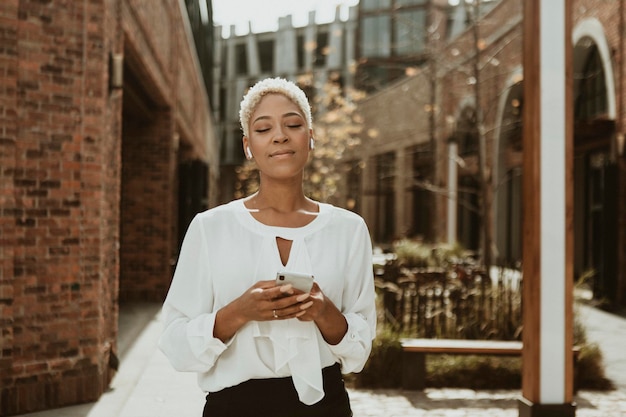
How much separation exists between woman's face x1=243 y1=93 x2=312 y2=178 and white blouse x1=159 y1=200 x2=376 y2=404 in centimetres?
15

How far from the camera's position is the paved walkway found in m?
5.74

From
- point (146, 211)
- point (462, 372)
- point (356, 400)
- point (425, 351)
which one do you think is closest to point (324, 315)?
point (356, 400)

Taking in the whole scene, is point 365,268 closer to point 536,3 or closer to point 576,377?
point 536,3

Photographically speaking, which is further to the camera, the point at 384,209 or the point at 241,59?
the point at 241,59

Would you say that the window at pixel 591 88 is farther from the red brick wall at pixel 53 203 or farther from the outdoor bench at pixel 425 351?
the red brick wall at pixel 53 203

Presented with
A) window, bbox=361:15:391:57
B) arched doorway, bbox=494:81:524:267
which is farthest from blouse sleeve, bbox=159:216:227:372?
window, bbox=361:15:391:57

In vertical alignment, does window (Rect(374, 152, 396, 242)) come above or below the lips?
above

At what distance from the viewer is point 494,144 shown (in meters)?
20.5

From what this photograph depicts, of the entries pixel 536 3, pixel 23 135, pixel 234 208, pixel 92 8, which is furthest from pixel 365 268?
pixel 92 8

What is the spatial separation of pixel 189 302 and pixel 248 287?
17 cm

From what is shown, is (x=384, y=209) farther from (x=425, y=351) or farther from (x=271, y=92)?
(x=271, y=92)

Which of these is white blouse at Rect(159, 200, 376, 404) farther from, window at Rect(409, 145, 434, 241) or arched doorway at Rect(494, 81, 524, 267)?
window at Rect(409, 145, 434, 241)

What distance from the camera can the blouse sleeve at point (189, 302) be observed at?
2.01m

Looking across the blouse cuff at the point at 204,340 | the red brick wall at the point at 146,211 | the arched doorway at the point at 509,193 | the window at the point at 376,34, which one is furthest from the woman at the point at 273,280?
the window at the point at 376,34
